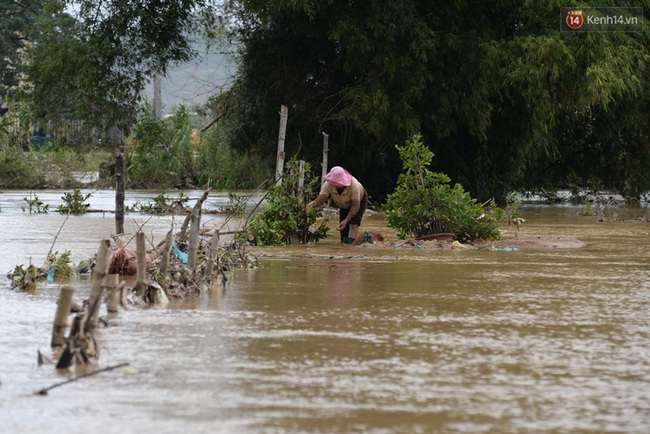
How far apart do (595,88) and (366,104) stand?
4.38m

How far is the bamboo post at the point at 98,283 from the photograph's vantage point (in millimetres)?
6405

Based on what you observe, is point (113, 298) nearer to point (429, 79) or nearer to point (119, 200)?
point (119, 200)

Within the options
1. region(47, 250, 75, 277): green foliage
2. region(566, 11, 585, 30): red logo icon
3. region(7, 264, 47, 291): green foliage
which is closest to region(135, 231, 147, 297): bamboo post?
region(7, 264, 47, 291): green foliage

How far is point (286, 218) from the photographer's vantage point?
14.7 metres

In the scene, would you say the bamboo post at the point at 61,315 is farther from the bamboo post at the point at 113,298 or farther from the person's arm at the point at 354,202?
the person's arm at the point at 354,202

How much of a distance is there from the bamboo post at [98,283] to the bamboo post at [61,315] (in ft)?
0.46

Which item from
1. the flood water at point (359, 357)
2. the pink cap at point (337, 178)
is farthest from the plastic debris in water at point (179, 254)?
the pink cap at point (337, 178)

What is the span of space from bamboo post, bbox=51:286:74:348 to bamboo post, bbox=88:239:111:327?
5.5 inches

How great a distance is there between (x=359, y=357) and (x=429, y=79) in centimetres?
1548

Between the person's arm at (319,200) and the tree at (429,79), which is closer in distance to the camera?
the person's arm at (319,200)

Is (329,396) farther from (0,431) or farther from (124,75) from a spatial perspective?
(124,75)

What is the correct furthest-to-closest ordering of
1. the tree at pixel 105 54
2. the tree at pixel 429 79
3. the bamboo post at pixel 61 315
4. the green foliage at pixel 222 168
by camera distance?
the green foliage at pixel 222 168 < the tree at pixel 105 54 < the tree at pixel 429 79 < the bamboo post at pixel 61 315

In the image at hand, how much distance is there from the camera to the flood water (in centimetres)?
513

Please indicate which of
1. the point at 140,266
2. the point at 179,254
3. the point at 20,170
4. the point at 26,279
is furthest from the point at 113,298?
the point at 20,170
